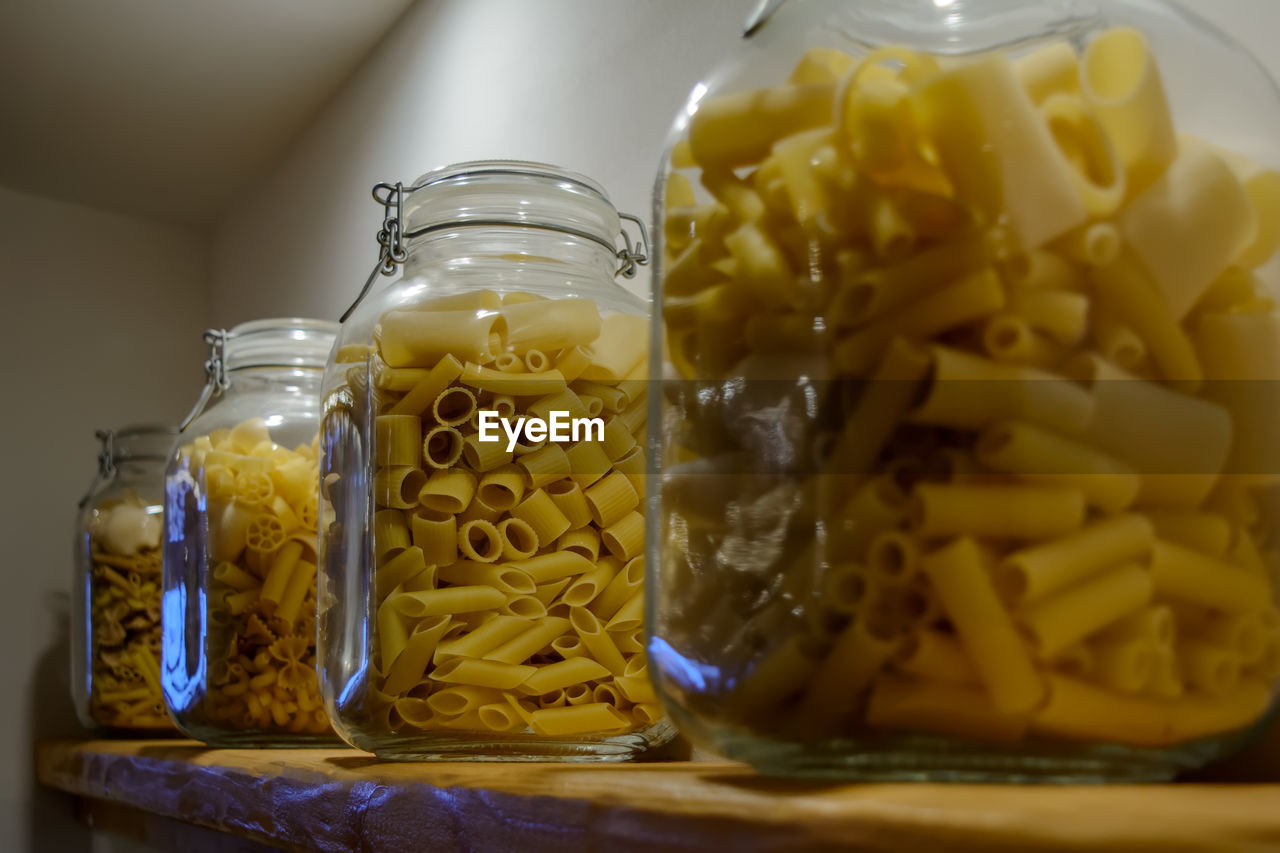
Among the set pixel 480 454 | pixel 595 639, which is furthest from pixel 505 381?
pixel 595 639

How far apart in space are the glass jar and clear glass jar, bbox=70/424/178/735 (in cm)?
101

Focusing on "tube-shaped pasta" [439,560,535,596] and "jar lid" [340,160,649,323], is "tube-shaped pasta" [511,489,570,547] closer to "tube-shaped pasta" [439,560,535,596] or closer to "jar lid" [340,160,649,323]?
"tube-shaped pasta" [439,560,535,596]

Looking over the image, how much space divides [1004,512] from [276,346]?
0.84 m

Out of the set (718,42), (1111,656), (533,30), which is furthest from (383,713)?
(533,30)

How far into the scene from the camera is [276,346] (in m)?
1.07

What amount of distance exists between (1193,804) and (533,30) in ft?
3.20

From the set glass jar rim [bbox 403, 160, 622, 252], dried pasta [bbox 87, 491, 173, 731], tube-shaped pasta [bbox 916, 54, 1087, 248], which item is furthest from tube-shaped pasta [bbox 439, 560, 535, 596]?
dried pasta [bbox 87, 491, 173, 731]

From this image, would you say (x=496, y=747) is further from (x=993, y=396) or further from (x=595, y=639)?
(x=993, y=396)

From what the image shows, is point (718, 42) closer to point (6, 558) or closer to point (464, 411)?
point (464, 411)

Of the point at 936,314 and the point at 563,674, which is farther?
the point at 563,674

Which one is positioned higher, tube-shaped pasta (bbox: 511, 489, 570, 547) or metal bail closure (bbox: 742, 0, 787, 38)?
metal bail closure (bbox: 742, 0, 787, 38)

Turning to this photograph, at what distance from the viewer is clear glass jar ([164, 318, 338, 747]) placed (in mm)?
896

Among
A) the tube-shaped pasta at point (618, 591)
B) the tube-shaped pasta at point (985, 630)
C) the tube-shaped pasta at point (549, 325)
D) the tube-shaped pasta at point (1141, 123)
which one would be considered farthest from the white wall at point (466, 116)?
the tube-shaped pasta at point (985, 630)

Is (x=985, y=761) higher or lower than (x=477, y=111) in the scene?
lower
